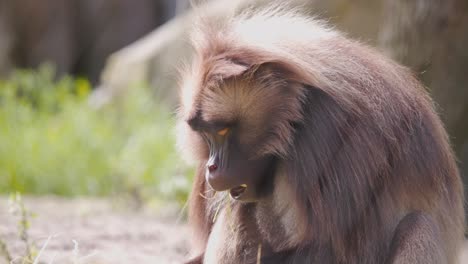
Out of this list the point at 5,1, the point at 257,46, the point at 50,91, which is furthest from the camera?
the point at 5,1

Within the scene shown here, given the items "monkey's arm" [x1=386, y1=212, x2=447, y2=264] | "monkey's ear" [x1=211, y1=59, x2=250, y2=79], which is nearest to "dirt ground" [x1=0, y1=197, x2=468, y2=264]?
"monkey's ear" [x1=211, y1=59, x2=250, y2=79]

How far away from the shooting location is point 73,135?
10.4m

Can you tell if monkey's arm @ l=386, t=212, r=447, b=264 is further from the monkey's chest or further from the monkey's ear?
the monkey's ear

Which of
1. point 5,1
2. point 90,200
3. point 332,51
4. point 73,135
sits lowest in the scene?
point 90,200

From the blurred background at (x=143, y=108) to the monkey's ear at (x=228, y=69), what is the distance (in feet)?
8.88

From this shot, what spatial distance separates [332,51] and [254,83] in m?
0.43

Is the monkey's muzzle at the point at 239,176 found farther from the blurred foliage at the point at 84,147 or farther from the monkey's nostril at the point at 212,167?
the blurred foliage at the point at 84,147

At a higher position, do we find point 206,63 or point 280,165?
point 206,63

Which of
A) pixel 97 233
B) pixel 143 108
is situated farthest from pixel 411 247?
pixel 143 108

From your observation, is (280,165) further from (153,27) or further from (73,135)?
(153,27)

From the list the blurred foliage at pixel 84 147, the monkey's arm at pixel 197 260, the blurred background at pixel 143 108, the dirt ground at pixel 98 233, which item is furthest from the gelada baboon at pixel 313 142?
the blurred foliage at pixel 84 147

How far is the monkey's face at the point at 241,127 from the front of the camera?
343 cm

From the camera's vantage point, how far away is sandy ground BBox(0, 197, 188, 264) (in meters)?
5.00

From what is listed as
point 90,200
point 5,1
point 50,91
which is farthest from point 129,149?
point 5,1
